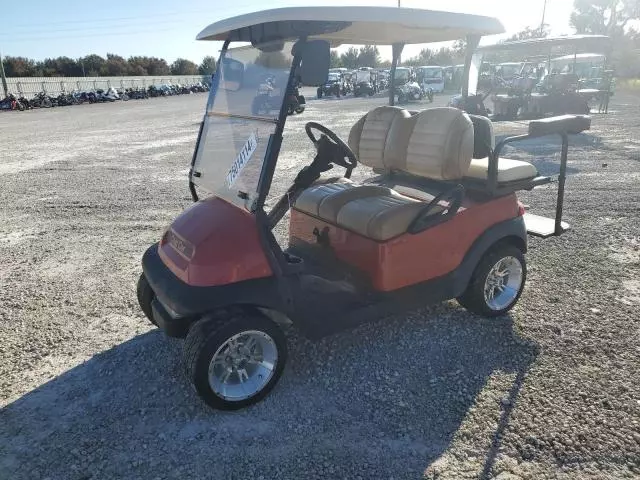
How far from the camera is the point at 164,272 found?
8.54 feet

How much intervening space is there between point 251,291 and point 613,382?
203cm

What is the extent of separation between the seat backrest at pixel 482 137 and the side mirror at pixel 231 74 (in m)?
1.56

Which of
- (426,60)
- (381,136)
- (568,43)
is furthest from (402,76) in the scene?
(426,60)

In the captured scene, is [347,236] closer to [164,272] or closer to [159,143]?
[164,272]

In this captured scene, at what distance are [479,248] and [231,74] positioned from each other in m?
1.91

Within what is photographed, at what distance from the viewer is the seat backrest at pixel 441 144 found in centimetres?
304

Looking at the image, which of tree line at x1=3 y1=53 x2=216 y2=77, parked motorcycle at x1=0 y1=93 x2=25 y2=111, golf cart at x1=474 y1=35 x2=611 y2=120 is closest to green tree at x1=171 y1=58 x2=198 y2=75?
tree line at x1=3 y1=53 x2=216 y2=77

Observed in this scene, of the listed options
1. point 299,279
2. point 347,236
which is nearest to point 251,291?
point 299,279

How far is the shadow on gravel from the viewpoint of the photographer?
2174mm

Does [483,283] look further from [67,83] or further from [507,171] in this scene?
Answer: [67,83]

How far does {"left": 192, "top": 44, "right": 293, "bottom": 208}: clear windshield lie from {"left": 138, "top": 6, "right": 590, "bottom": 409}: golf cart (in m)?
0.01

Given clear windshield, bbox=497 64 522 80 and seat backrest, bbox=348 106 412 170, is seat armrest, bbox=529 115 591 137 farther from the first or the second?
clear windshield, bbox=497 64 522 80

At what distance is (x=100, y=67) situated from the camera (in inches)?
2040

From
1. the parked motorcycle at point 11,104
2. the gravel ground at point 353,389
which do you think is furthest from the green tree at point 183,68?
the gravel ground at point 353,389
